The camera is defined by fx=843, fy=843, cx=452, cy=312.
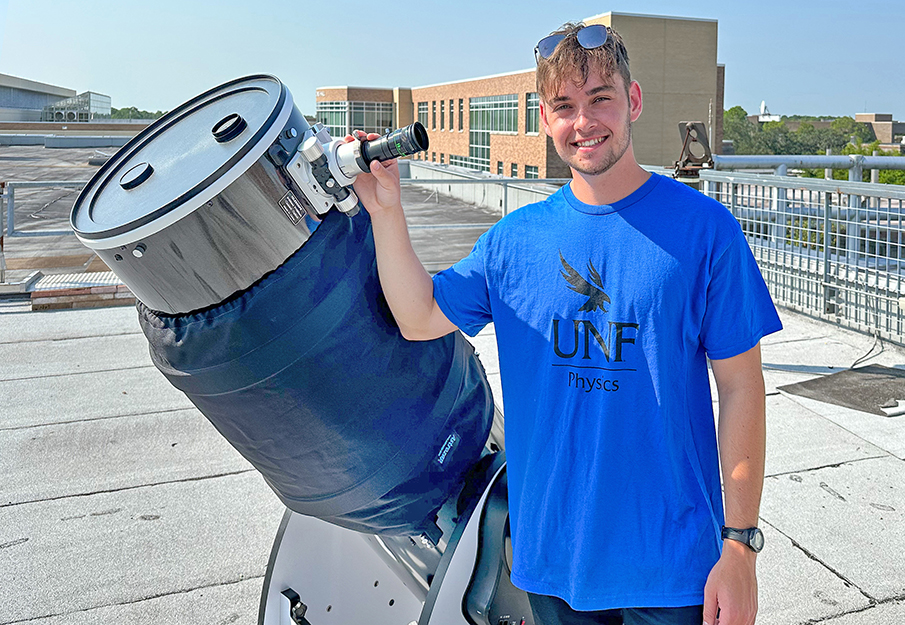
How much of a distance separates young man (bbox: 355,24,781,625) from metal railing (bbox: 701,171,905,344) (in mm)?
5153

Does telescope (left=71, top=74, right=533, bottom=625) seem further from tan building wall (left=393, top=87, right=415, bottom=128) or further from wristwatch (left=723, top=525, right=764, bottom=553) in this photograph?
tan building wall (left=393, top=87, right=415, bottom=128)

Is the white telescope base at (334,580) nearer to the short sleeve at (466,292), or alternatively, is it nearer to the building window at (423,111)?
the short sleeve at (466,292)

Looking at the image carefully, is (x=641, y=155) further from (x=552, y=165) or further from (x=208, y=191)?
(x=208, y=191)

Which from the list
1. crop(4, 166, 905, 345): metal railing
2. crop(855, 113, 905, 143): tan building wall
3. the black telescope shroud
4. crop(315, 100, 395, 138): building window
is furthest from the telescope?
crop(855, 113, 905, 143): tan building wall

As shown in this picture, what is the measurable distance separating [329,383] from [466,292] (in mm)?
416

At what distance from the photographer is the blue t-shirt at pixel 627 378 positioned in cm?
176

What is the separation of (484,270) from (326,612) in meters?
1.19

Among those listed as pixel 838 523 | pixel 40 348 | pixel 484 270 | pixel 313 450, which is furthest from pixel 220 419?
pixel 40 348

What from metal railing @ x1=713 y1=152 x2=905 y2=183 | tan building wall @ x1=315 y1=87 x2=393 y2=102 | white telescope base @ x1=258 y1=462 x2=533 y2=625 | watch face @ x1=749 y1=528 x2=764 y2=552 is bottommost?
white telescope base @ x1=258 y1=462 x2=533 y2=625

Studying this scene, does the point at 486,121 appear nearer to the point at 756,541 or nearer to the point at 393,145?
the point at 393,145

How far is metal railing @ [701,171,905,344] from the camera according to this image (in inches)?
263

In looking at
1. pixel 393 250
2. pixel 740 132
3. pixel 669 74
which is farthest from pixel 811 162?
pixel 740 132

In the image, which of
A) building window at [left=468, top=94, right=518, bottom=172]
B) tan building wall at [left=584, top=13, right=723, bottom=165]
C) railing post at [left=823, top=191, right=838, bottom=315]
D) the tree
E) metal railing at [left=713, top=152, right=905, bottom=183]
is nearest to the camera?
railing post at [left=823, top=191, right=838, bottom=315]

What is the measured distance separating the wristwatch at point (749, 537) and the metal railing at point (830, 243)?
206 inches
